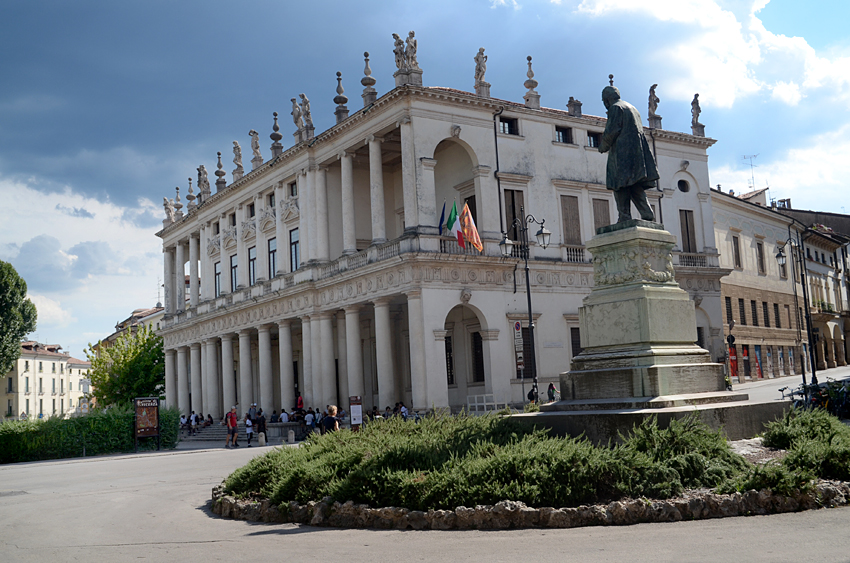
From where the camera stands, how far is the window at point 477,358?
1345 inches

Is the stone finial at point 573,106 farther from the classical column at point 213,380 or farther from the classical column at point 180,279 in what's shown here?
the classical column at point 180,279

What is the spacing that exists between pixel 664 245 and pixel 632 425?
3.36 metres

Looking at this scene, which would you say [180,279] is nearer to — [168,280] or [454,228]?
[168,280]

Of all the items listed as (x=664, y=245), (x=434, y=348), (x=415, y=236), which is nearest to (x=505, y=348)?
(x=434, y=348)

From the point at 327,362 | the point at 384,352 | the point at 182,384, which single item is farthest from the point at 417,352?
the point at 182,384

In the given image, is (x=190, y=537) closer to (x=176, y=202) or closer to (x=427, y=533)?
(x=427, y=533)

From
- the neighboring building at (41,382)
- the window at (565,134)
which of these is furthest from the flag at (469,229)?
the neighboring building at (41,382)

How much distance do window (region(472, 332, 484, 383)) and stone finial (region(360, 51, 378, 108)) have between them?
1149 cm

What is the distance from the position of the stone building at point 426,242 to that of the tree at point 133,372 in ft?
56.0

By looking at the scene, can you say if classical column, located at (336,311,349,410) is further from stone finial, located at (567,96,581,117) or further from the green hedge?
stone finial, located at (567,96,581,117)

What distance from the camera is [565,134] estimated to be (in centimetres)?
3756

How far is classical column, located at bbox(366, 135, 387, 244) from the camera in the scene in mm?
33562

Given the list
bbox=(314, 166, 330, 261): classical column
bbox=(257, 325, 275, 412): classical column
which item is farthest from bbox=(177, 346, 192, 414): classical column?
bbox=(314, 166, 330, 261): classical column

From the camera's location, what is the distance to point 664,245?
12.2 metres
